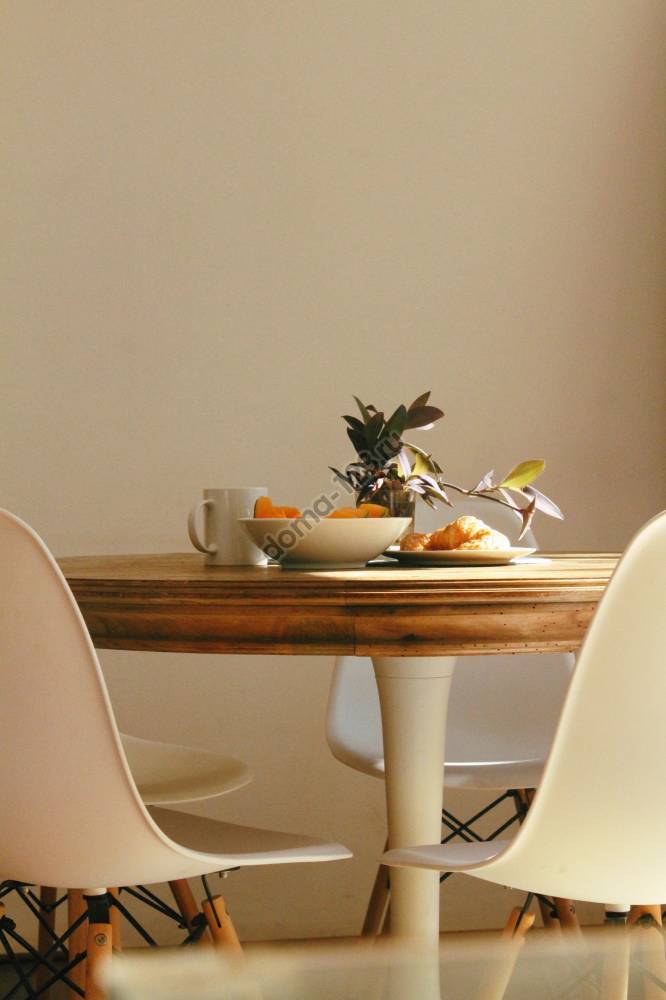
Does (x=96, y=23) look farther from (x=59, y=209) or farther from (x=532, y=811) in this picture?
(x=532, y=811)

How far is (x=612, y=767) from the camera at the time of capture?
3.89ft

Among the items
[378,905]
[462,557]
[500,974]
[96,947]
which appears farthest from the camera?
[378,905]

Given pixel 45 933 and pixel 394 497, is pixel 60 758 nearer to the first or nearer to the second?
pixel 394 497

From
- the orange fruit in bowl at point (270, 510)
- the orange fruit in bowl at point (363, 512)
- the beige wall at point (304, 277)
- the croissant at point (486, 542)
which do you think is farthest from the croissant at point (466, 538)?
the beige wall at point (304, 277)

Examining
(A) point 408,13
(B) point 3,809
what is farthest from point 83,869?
(A) point 408,13

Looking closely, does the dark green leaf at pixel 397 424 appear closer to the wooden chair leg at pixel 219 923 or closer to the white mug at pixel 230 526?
the white mug at pixel 230 526

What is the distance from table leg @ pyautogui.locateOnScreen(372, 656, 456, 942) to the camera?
1580 millimetres

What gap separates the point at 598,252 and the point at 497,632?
201cm

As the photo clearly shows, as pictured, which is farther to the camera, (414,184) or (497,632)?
(414,184)

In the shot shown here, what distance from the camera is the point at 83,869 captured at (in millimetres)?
1289

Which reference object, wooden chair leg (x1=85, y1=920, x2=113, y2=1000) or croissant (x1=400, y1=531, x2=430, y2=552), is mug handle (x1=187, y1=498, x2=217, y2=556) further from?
wooden chair leg (x1=85, y1=920, x2=113, y2=1000)

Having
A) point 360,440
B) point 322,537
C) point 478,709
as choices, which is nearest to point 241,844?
point 322,537

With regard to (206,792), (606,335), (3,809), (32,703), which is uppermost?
(606,335)

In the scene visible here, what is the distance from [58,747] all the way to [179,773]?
0.65 m
